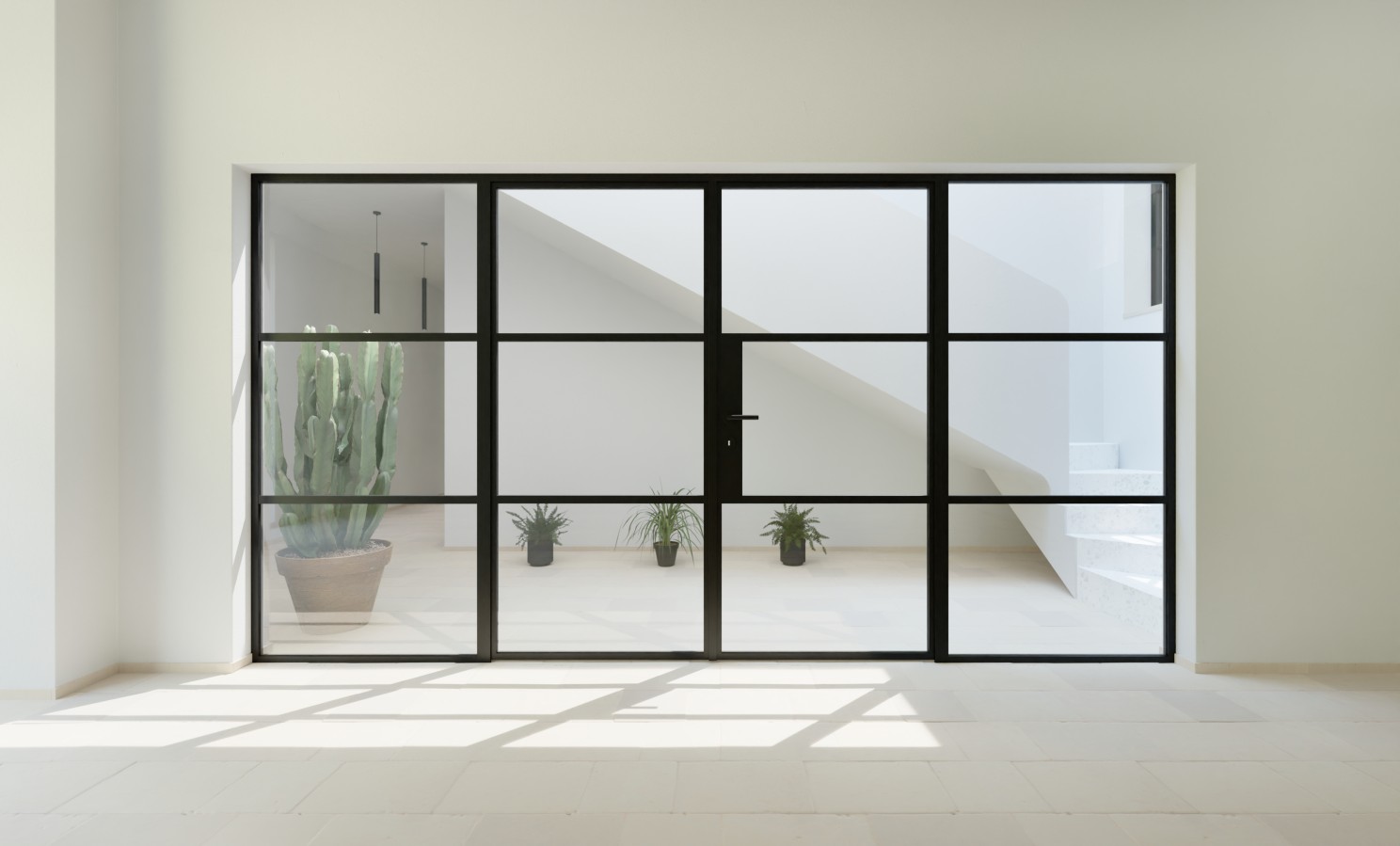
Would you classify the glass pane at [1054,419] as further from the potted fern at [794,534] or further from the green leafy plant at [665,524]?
the green leafy plant at [665,524]

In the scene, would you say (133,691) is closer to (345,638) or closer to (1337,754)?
(345,638)

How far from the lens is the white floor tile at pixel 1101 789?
231cm

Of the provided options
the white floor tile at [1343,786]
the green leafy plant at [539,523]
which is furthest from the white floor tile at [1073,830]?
the green leafy plant at [539,523]

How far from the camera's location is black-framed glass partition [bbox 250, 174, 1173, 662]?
365cm

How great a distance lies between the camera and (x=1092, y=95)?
11.5 feet

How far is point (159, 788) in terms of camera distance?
2.42m

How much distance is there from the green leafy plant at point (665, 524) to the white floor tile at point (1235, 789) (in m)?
1.92

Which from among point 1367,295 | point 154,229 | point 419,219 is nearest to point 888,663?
point 1367,295

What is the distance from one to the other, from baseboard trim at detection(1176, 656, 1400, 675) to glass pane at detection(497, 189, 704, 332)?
2.65 metres

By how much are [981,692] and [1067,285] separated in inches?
71.4

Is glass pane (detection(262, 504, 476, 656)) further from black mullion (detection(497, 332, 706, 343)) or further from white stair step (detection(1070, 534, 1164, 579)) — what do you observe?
white stair step (detection(1070, 534, 1164, 579))

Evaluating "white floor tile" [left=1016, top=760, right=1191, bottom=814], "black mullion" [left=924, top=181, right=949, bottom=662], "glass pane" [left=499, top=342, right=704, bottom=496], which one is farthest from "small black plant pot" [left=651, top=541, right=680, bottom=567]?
"white floor tile" [left=1016, top=760, right=1191, bottom=814]

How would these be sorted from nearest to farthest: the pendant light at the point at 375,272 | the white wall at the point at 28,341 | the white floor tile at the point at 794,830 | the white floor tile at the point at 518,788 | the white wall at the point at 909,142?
the white floor tile at the point at 794,830 → the white floor tile at the point at 518,788 → the white wall at the point at 28,341 → the white wall at the point at 909,142 → the pendant light at the point at 375,272

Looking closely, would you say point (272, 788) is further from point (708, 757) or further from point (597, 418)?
point (597, 418)
